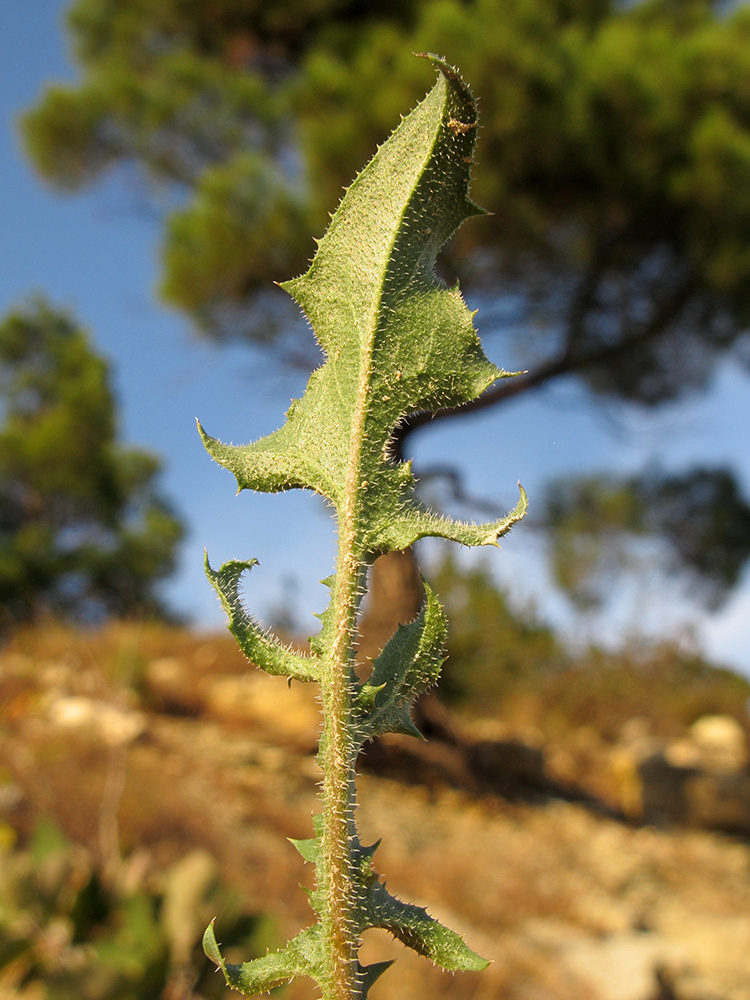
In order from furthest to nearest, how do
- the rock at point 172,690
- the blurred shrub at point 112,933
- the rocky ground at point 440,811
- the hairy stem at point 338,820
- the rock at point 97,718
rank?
the rock at point 172,690 < the rock at point 97,718 < the rocky ground at point 440,811 < the blurred shrub at point 112,933 < the hairy stem at point 338,820

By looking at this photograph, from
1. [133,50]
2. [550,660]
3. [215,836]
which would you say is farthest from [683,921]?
[133,50]

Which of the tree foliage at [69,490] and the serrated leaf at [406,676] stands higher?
the tree foliage at [69,490]

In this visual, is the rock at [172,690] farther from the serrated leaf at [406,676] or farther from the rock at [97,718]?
the serrated leaf at [406,676]

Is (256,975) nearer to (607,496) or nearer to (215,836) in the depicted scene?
(215,836)

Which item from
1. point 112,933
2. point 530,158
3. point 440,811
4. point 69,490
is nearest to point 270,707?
point 440,811

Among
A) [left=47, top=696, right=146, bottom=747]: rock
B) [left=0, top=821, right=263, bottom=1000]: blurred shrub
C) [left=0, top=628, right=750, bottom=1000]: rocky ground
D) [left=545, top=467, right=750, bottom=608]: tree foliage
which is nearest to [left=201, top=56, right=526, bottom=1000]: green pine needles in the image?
[left=0, top=821, right=263, bottom=1000]: blurred shrub

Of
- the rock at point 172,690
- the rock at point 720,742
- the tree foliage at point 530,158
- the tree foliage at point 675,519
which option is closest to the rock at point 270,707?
the rock at point 172,690
